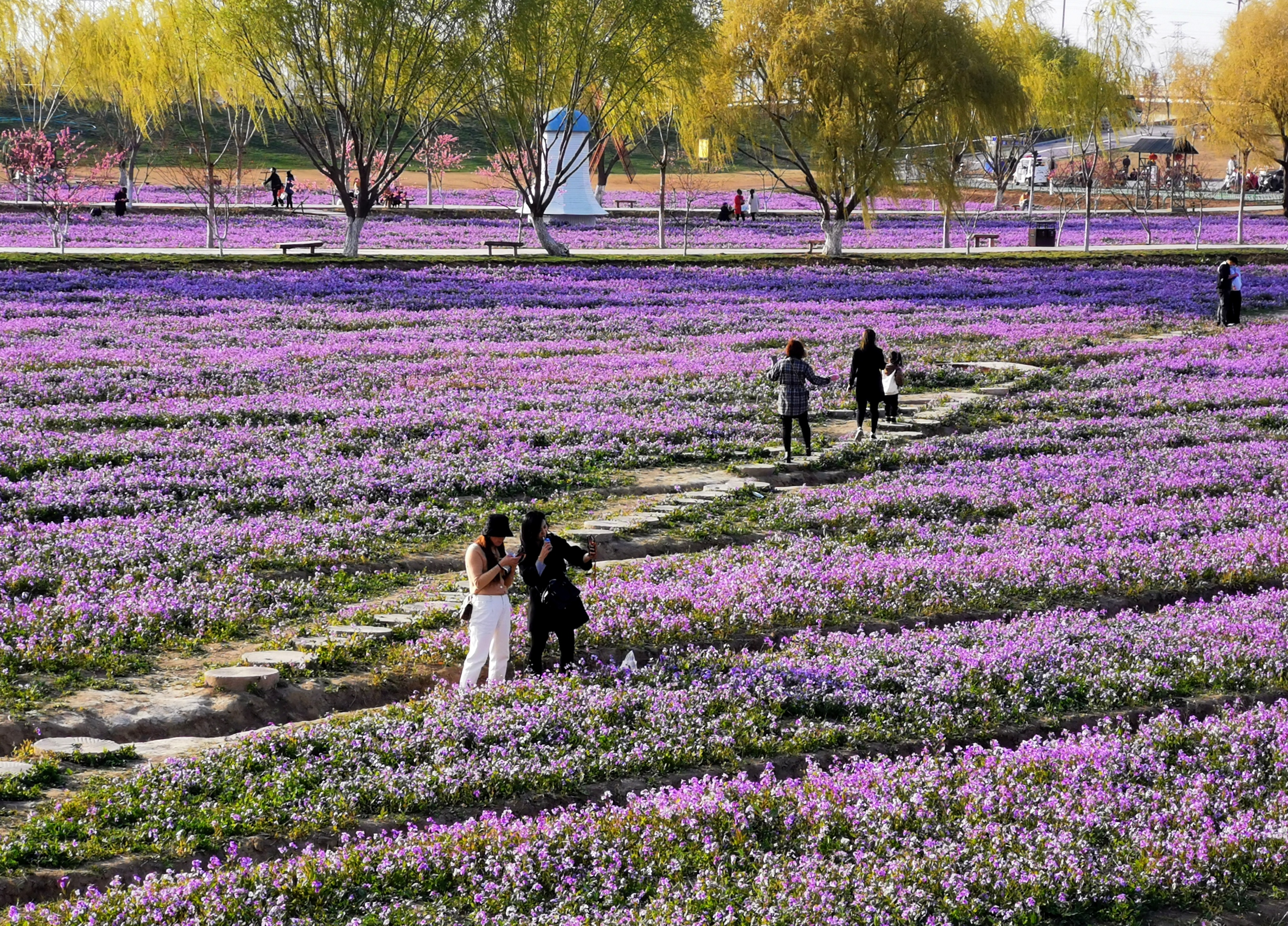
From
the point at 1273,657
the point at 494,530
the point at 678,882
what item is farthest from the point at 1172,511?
the point at 678,882

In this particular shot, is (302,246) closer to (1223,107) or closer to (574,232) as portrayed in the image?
(574,232)

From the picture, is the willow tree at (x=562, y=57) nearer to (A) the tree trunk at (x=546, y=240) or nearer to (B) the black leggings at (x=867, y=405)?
(A) the tree trunk at (x=546, y=240)

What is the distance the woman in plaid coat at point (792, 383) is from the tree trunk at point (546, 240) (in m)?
37.9

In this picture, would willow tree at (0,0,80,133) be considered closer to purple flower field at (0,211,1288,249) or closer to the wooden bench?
purple flower field at (0,211,1288,249)

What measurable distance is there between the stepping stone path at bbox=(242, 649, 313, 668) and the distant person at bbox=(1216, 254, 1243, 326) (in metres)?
→ 32.4

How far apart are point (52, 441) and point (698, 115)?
41.3 meters

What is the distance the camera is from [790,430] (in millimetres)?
20844

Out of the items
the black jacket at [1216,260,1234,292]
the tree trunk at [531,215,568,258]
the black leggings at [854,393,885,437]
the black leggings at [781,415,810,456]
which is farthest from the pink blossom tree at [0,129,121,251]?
the black jacket at [1216,260,1234,292]

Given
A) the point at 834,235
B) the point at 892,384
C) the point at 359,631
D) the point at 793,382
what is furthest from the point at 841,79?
the point at 359,631

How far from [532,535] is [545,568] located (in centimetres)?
31

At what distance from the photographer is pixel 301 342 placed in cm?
3228

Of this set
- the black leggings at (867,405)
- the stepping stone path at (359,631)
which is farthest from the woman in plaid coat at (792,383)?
the stepping stone path at (359,631)

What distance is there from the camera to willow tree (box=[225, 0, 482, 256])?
51.3 metres

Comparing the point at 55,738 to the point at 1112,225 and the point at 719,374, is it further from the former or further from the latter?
the point at 1112,225
